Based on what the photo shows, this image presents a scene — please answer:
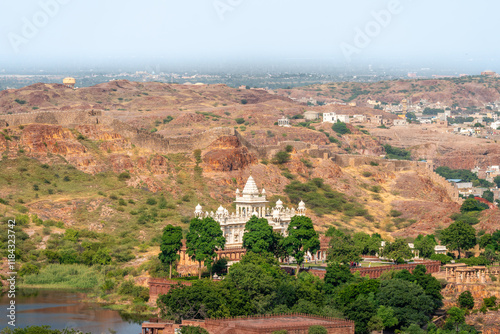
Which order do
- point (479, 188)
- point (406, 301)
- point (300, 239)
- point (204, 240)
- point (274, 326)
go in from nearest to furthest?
point (274, 326), point (406, 301), point (204, 240), point (300, 239), point (479, 188)

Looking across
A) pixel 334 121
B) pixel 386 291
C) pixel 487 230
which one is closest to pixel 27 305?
pixel 386 291

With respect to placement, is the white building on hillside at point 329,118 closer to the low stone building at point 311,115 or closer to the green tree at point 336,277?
the low stone building at point 311,115

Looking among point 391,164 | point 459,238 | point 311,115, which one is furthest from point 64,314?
point 311,115

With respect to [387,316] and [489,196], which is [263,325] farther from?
[489,196]

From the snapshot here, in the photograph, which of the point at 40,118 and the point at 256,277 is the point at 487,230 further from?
the point at 40,118

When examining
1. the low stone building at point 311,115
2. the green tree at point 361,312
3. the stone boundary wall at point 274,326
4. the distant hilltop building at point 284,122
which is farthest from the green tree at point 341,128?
the stone boundary wall at point 274,326

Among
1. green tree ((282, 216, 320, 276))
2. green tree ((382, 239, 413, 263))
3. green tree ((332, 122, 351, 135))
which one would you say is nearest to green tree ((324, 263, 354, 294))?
green tree ((282, 216, 320, 276))
